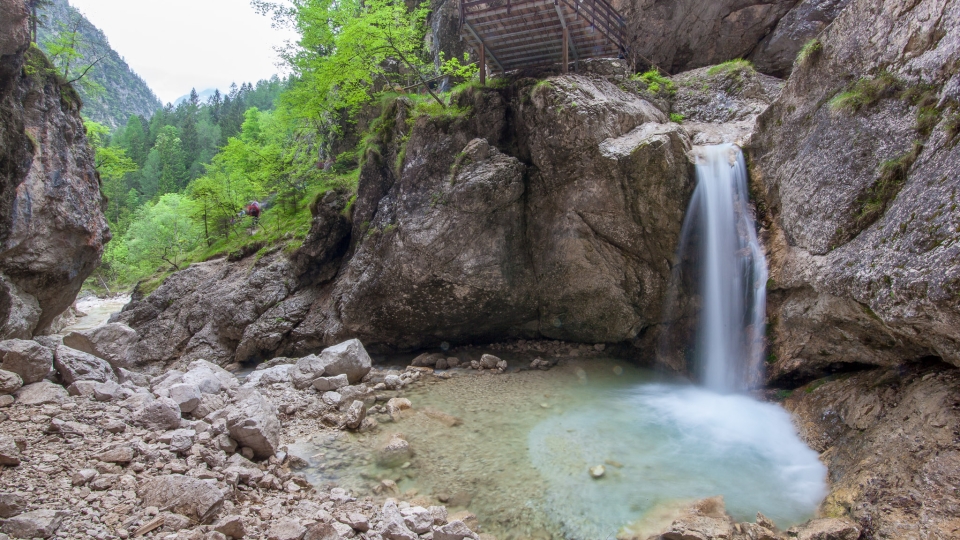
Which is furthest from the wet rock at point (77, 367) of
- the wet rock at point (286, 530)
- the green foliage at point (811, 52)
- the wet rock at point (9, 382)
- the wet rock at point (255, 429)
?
the green foliage at point (811, 52)

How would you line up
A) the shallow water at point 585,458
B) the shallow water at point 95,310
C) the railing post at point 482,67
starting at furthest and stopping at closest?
the shallow water at point 95,310, the railing post at point 482,67, the shallow water at point 585,458

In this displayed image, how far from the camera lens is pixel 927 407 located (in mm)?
6195

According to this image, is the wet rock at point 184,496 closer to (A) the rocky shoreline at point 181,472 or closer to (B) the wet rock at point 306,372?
(A) the rocky shoreline at point 181,472

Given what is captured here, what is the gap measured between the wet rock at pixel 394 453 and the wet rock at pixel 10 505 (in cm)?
473

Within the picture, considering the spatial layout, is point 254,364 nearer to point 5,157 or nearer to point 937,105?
point 5,157

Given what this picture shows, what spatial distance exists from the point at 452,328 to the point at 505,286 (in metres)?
2.55

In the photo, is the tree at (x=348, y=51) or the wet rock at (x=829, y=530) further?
the tree at (x=348, y=51)

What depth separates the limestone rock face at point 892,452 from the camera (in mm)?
5324

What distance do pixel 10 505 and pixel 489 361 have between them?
427 inches

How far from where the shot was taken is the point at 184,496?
5.18 metres

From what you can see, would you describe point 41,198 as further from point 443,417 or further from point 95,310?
point 95,310

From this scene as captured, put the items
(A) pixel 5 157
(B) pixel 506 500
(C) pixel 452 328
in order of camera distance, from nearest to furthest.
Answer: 1. (B) pixel 506 500
2. (A) pixel 5 157
3. (C) pixel 452 328

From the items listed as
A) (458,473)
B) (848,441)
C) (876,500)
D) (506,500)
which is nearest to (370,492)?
(458,473)

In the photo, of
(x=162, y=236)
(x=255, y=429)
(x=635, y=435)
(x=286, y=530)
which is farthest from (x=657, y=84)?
(x=162, y=236)
